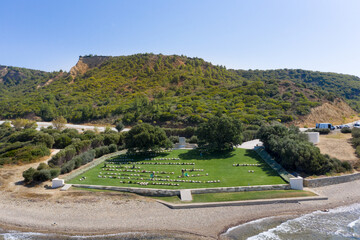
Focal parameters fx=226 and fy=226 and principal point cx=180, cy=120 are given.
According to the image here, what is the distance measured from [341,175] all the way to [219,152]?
41.9 feet

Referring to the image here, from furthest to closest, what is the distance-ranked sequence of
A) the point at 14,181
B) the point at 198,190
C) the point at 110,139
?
the point at 110,139
the point at 14,181
the point at 198,190

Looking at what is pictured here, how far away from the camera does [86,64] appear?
10950 centimetres

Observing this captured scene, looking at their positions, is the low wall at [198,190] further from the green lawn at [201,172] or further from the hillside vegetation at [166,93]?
the hillside vegetation at [166,93]

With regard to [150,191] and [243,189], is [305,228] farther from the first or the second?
[150,191]

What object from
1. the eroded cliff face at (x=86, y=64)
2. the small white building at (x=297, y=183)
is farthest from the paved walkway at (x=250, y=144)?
the eroded cliff face at (x=86, y=64)

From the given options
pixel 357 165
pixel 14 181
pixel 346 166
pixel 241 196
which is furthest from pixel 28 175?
pixel 357 165

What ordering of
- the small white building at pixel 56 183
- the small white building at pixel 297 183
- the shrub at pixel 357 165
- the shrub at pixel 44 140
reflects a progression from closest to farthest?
1. the small white building at pixel 297 183
2. the small white building at pixel 56 183
3. the shrub at pixel 357 165
4. the shrub at pixel 44 140

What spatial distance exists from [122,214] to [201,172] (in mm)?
9130

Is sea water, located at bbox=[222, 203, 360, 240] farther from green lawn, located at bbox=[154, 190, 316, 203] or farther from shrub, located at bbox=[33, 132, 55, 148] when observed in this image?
shrub, located at bbox=[33, 132, 55, 148]

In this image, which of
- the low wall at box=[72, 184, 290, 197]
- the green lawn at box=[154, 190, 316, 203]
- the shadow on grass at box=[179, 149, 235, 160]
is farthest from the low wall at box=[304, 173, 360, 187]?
the shadow on grass at box=[179, 149, 235, 160]

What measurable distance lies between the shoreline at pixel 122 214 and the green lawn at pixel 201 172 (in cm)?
260

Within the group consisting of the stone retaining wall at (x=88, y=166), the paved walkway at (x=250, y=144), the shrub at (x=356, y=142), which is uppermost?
the shrub at (x=356, y=142)

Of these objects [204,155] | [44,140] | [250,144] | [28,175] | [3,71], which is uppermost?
[3,71]

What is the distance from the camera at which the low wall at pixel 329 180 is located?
20391 mm
